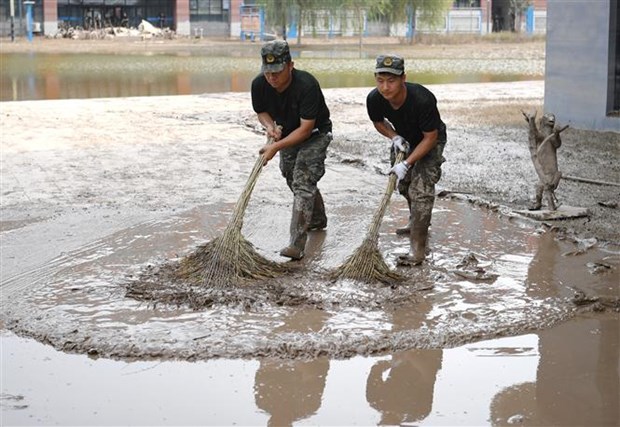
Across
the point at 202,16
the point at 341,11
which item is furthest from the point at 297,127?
the point at 202,16

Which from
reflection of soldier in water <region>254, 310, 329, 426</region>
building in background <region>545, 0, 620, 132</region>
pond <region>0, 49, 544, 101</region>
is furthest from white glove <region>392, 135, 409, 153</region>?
pond <region>0, 49, 544, 101</region>

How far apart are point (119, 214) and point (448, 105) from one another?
1048cm

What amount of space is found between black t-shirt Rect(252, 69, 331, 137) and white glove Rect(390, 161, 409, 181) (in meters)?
0.70

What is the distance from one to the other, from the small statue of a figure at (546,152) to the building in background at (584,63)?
6.19 m

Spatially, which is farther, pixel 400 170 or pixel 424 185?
pixel 424 185

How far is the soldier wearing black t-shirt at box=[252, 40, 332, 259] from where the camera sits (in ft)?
22.6

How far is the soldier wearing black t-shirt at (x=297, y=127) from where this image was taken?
690 cm

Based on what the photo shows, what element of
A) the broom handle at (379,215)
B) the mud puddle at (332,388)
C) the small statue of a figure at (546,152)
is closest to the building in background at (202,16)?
the small statue of a figure at (546,152)

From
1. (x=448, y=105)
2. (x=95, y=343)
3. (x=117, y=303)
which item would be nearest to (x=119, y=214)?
(x=117, y=303)

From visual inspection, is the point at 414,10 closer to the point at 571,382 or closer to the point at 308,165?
the point at 308,165

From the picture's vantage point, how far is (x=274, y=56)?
21.8 feet

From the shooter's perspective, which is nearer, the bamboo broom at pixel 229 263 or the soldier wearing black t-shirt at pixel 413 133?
the bamboo broom at pixel 229 263

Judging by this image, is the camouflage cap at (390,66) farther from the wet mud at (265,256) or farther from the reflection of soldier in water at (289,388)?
the reflection of soldier in water at (289,388)

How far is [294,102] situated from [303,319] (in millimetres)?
1903
